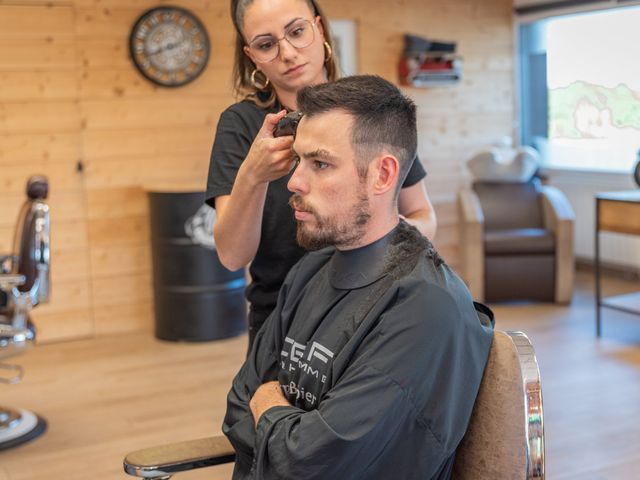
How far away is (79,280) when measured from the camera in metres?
5.08

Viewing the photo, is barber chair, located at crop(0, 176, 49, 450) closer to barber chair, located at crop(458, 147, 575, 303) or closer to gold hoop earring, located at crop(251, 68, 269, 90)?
gold hoop earring, located at crop(251, 68, 269, 90)

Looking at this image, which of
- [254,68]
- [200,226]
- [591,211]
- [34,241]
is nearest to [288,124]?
[254,68]

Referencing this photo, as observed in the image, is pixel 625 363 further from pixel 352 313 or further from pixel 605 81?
pixel 352 313

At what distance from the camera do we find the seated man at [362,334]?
1279 millimetres

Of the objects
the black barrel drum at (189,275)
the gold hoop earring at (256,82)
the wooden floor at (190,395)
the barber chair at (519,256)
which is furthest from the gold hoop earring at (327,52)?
the barber chair at (519,256)

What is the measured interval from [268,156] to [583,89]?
207 inches

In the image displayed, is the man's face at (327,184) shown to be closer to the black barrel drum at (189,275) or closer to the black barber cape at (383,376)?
the black barber cape at (383,376)

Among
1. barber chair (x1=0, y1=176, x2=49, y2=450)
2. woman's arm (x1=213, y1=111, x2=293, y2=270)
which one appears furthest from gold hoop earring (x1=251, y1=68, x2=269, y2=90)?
barber chair (x1=0, y1=176, x2=49, y2=450)

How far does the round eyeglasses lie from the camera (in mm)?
1667

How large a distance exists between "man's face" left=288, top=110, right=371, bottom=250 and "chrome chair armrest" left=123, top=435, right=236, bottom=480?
1.37 ft

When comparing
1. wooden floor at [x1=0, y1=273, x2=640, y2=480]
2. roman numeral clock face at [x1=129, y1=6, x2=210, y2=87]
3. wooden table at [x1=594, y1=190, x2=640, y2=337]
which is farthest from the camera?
roman numeral clock face at [x1=129, y1=6, x2=210, y2=87]

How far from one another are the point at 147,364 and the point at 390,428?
3.46m

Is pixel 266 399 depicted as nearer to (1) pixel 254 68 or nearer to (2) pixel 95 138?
(1) pixel 254 68

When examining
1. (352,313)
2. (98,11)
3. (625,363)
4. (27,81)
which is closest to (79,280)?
(27,81)
